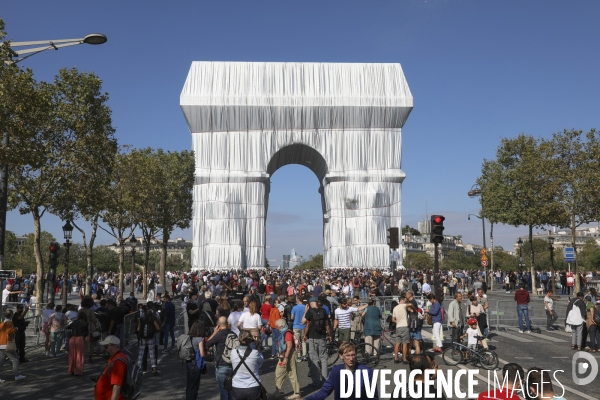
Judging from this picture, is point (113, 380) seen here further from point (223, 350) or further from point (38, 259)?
point (38, 259)

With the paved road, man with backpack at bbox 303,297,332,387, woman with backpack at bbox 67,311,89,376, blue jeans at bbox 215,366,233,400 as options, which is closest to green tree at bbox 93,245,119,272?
the paved road

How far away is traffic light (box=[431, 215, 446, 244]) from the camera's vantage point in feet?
48.9

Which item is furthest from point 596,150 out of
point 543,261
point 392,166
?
point 543,261

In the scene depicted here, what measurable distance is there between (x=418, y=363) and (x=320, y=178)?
5201 centimetres

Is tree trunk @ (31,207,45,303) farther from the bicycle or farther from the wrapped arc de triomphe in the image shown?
the wrapped arc de triomphe

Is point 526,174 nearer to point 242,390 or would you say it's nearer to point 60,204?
point 60,204

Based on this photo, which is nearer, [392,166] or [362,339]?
[362,339]

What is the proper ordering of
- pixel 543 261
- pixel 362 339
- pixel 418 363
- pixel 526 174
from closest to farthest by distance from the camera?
pixel 418 363, pixel 362 339, pixel 526 174, pixel 543 261

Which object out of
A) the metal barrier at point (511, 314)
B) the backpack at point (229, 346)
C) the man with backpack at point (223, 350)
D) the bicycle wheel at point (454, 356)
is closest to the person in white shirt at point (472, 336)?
the bicycle wheel at point (454, 356)

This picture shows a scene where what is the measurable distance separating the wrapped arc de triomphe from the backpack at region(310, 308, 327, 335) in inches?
1467

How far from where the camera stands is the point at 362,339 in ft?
47.0

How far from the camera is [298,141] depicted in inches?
1998

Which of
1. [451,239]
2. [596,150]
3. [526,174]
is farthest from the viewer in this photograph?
[451,239]

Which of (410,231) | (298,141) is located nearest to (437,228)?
(298,141)
